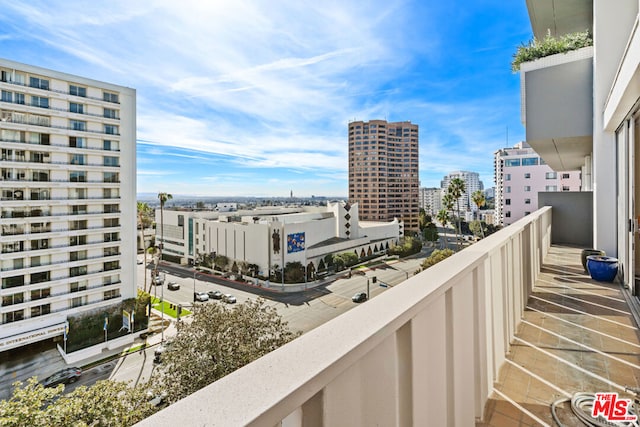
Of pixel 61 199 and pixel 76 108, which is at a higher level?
pixel 76 108

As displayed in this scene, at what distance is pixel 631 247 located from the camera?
3156 mm

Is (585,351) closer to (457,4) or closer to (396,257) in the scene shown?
(457,4)

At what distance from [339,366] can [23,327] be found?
75.1ft

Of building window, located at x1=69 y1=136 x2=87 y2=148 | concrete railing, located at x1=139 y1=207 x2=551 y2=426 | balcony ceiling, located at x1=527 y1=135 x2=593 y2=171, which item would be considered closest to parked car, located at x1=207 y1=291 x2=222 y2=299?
building window, located at x1=69 y1=136 x2=87 y2=148

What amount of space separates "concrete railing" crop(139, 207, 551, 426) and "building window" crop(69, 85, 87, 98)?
2410 cm

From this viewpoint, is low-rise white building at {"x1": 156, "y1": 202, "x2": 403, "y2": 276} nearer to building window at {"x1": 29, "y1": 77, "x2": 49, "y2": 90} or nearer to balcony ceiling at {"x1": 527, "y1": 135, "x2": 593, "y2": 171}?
building window at {"x1": 29, "y1": 77, "x2": 49, "y2": 90}

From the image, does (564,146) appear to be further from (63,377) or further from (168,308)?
(168,308)

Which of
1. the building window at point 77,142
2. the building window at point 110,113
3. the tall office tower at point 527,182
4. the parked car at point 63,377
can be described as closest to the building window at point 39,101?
the building window at point 77,142

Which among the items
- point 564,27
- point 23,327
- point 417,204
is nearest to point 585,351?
point 564,27

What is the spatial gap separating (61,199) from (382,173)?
41.1 metres

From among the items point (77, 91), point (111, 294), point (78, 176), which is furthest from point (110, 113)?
point (111, 294)

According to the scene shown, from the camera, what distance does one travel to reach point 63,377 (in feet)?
45.5

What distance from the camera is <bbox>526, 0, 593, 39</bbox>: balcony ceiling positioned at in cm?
658

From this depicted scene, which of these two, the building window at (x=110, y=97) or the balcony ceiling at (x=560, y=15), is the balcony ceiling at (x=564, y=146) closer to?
the balcony ceiling at (x=560, y=15)
